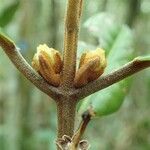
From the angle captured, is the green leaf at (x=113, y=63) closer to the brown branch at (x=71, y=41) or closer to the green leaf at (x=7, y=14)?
the brown branch at (x=71, y=41)

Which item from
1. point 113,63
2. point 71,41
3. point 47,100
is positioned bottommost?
point 71,41

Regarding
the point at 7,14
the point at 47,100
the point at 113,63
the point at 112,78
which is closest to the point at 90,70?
the point at 112,78

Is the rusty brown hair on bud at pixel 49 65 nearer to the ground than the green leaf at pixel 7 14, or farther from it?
nearer to the ground

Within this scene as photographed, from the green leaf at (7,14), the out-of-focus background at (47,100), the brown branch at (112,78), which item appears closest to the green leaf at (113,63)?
the out-of-focus background at (47,100)

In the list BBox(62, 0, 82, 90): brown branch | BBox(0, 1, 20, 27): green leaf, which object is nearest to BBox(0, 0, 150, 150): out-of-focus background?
BBox(0, 1, 20, 27): green leaf

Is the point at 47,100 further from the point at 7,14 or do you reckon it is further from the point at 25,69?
the point at 25,69

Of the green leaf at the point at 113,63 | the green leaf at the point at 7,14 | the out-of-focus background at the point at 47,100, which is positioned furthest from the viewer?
the out-of-focus background at the point at 47,100

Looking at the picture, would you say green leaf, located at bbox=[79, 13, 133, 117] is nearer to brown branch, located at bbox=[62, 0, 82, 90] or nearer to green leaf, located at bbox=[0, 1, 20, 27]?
brown branch, located at bbox=[62, 0, 82, 90]
